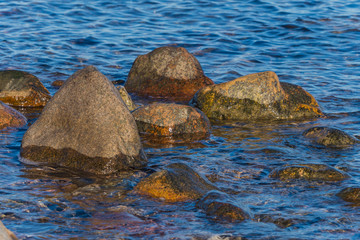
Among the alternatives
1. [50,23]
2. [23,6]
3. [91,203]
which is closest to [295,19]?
[50,23]

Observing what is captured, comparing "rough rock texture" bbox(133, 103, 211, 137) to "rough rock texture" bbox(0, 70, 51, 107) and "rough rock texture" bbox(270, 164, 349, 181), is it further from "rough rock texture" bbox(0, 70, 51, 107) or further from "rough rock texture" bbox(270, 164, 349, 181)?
"rough rock texture" bbox(0, 70, 51, 107)

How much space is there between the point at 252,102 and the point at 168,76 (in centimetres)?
237

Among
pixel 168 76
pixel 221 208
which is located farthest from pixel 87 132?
pixel 168 76

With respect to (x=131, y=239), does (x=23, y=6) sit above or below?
above

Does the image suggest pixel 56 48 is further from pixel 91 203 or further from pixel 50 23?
pixel 91 203

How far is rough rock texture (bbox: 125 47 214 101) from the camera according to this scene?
11453mm

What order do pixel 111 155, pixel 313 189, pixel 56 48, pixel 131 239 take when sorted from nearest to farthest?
pixel 131 239, pixel 313 189, pixel 111 155, pixel 56 48

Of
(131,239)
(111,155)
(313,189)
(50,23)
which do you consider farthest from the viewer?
(50,23)

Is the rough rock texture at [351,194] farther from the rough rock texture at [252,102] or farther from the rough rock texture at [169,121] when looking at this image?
the rough rock texture at [252,102]

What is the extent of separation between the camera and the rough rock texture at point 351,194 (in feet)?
19.8

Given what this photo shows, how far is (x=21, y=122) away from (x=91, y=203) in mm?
3550

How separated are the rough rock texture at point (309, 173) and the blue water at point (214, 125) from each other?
151 millimetres

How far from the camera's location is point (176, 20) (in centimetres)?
1811

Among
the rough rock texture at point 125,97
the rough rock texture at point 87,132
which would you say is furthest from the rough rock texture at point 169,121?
the rough rock texture at point 87,132
